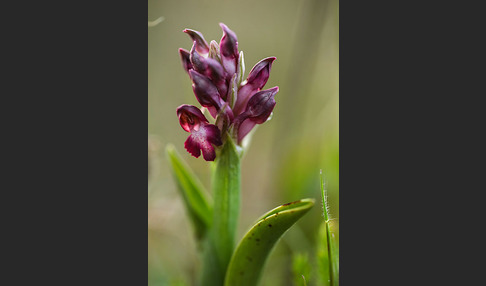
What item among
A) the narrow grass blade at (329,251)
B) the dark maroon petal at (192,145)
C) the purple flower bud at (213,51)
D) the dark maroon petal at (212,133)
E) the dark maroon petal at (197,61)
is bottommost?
the narrow grass blade at (329,251)

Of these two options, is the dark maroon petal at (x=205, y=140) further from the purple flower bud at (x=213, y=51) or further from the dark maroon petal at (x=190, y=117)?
the purple flower bud at (x=213, y=51)

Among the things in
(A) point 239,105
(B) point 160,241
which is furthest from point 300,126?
(A) point 239,105

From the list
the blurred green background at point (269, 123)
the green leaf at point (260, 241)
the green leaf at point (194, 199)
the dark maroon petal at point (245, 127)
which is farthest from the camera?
the blurred green background at point (269, 123)

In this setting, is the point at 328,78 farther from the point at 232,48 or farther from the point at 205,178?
the point at 232,48

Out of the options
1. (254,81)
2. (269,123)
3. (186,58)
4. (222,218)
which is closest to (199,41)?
(186,58)

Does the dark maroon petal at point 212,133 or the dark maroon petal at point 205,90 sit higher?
the dark maroon petal at point 205,90

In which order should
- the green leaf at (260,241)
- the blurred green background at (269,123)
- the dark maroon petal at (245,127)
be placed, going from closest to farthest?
the green leaf at (260,241) < the dark maroon petal at (245,127) < the blurred green background at (269,123)

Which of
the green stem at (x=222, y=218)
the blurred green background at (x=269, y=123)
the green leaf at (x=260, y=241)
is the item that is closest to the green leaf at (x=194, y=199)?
the green stem at (x=222, y=218)
